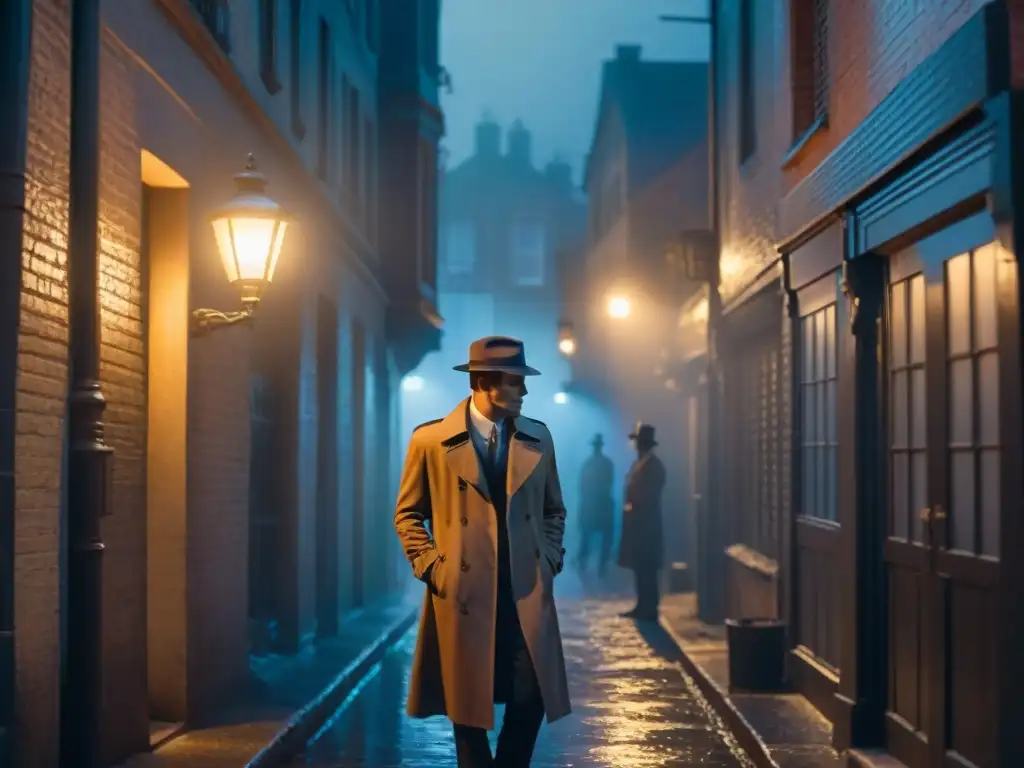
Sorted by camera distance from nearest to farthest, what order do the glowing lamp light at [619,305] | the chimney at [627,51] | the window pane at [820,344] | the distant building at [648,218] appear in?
the window pane at [820,344]
the glowing lamp light at [619,305]
the distant building at [648,218]
the chimney at [627,51]

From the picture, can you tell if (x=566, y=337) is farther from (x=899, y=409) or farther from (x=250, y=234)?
(x=899, y=409)

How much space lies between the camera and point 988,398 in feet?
21.1

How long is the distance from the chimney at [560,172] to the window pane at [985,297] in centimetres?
4877

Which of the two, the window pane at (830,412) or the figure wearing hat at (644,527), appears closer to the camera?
the window pane at (830,412)

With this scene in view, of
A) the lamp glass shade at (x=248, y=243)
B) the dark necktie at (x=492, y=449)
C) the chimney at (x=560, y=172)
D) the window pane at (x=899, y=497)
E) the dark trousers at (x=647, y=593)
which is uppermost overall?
the chimney at (x=560, y=172)

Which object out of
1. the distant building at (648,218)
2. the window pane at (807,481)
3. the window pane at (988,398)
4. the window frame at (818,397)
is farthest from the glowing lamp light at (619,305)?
the window pane at (988,398)

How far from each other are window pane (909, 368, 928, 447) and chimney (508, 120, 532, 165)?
49453mm

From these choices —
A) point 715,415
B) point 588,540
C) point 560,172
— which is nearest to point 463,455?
point 715,415

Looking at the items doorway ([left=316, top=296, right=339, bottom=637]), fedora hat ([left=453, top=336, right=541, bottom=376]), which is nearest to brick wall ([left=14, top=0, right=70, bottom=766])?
fedora hat ([left=453, top=336, right=541, bottom=376])

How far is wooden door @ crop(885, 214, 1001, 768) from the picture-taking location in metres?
6.50

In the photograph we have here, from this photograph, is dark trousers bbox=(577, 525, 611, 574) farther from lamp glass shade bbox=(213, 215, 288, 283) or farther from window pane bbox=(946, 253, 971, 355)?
window pane bbox=(946, 253, 971, 355)

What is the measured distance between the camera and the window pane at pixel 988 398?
6.32 m

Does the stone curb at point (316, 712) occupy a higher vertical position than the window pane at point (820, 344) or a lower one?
lower

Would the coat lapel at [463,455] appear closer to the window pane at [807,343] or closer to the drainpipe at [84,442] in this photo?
the drainpipe at [84,442]
